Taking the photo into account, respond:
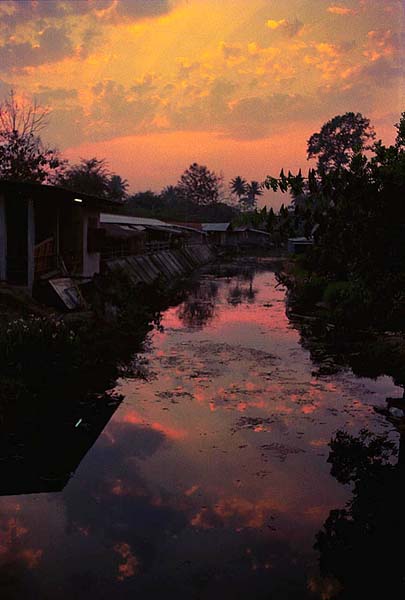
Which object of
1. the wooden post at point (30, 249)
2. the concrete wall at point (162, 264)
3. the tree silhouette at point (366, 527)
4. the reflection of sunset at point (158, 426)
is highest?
the wooden post at point (30, 249)

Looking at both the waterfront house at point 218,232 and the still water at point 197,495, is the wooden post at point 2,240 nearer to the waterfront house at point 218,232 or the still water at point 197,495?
the still water at point 197,495

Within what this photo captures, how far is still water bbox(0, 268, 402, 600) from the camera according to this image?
6227 millimetres

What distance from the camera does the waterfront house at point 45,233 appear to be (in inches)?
733

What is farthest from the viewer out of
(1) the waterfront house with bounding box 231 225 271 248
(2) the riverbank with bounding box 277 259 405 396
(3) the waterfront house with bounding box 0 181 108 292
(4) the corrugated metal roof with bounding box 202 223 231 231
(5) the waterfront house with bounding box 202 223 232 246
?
(1) the waterfront house with bounding box 231 225 271 248

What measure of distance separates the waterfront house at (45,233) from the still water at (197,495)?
7.25m

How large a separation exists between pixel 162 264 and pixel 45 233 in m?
19.6

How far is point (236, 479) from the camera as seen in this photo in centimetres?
874

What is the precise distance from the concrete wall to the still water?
15.8m

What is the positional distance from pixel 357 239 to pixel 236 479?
15.7ft

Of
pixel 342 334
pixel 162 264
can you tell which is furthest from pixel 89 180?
pixel 342 334

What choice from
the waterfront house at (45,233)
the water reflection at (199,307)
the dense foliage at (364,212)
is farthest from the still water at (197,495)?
the water reflection at (199,307)

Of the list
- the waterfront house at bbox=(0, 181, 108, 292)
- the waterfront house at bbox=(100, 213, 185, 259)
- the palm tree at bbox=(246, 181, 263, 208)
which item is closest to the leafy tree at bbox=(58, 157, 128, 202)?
the waterfront house at bbox=(100, 213, 185, 259)

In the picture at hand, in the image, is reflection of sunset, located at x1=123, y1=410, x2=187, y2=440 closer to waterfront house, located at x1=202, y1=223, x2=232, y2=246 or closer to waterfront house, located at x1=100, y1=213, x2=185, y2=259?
waterfront house, located at x1=100, y1=213, x2=185, y2=259

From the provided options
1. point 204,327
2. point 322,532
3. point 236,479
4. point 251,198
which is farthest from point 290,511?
point 251,198
